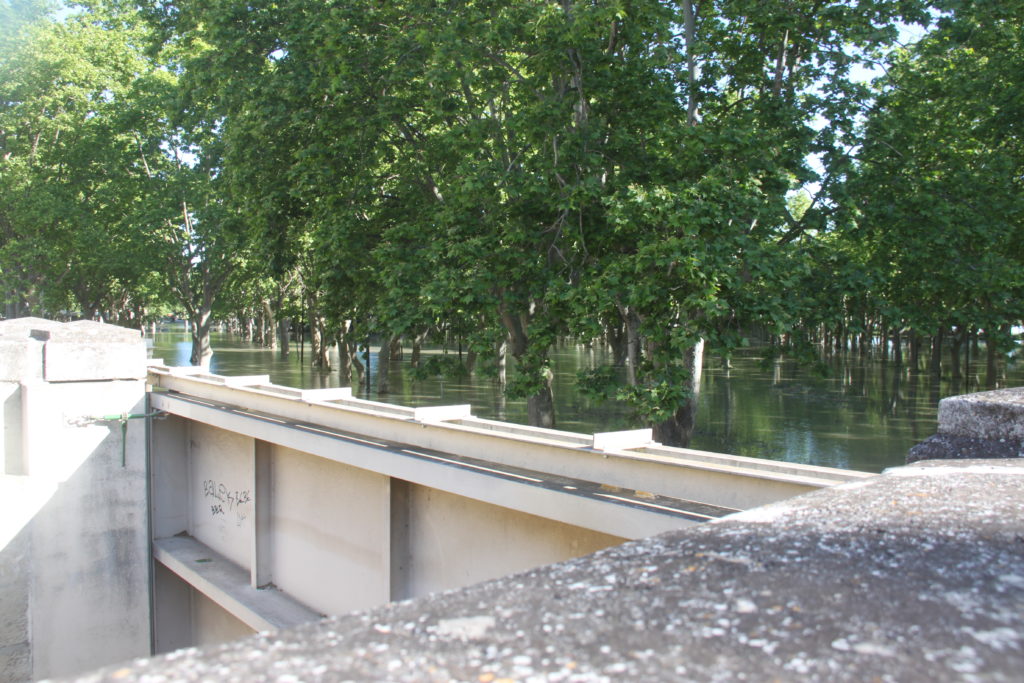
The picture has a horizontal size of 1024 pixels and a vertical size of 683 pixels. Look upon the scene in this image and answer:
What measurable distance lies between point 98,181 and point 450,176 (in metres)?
22.6

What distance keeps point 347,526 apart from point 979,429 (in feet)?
20.2

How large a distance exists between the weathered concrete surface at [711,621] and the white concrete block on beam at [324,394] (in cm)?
817

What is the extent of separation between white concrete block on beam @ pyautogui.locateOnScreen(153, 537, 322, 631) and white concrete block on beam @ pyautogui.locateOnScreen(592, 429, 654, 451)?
4424mm

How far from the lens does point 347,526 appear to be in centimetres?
903

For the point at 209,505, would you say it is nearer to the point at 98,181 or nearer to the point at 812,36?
the point at 812,36

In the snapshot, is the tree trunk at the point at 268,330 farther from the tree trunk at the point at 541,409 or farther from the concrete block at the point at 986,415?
the concrete block at the point at 986,415

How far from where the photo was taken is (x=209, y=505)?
476 inches

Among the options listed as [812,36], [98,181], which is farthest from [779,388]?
[98,181]

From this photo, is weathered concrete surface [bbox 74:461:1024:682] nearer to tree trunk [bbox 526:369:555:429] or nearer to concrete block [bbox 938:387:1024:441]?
concrete block [bbox 938:387:1024:441]

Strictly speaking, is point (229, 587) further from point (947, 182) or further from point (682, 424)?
point (947, 182)

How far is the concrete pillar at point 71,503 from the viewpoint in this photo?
10.3 meters

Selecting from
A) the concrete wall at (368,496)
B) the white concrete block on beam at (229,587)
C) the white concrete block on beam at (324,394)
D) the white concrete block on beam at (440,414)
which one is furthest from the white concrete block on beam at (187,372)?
the white concrete block on beam at (440,414)

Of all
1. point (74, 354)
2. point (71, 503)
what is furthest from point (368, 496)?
point (74, 354)

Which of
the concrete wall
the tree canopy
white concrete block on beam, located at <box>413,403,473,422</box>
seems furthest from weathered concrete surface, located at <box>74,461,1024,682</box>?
the tree canopy
